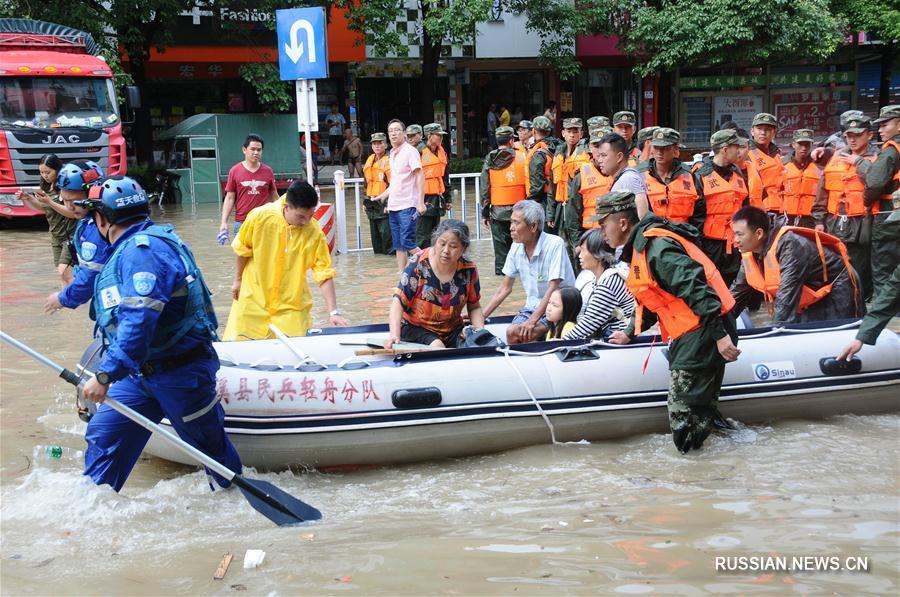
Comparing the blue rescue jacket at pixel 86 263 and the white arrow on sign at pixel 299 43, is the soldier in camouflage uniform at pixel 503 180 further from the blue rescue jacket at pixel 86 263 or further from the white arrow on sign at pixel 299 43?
the blue rescue jacket at pixel 86 263

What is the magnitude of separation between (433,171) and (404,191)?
1.51 m

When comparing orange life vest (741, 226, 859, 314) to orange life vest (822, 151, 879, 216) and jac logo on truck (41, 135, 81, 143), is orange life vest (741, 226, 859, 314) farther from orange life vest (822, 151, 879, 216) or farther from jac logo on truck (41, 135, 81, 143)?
jac logo on truck (41, 135, 81, 143)

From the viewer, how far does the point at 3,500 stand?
5.18m

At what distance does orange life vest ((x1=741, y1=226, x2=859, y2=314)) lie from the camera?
259 inches

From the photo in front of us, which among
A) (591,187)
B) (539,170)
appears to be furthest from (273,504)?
(539,170)

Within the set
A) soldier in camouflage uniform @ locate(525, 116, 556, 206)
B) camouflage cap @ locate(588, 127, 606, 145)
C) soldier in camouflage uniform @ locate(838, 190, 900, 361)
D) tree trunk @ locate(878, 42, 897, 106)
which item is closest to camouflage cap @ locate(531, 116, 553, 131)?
soldier in camouflage uniform @ locate(525, 116, 556, 206)

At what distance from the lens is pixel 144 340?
4.37 m

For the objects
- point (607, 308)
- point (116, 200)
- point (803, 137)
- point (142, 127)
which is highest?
point (142, 127)

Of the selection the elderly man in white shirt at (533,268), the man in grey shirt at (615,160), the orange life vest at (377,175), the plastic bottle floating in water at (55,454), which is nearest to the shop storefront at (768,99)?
the orange life vest at (377,175)

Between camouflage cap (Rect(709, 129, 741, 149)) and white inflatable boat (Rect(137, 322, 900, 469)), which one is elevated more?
camouflage cap (Rect(709, 129, 741, 149))

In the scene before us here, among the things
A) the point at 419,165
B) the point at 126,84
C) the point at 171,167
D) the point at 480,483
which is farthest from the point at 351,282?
the point at 171,167

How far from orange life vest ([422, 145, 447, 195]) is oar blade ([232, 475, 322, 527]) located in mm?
7800

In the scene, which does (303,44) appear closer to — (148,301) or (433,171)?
(433,171)

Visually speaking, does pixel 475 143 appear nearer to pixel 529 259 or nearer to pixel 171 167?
pixel 171 167
